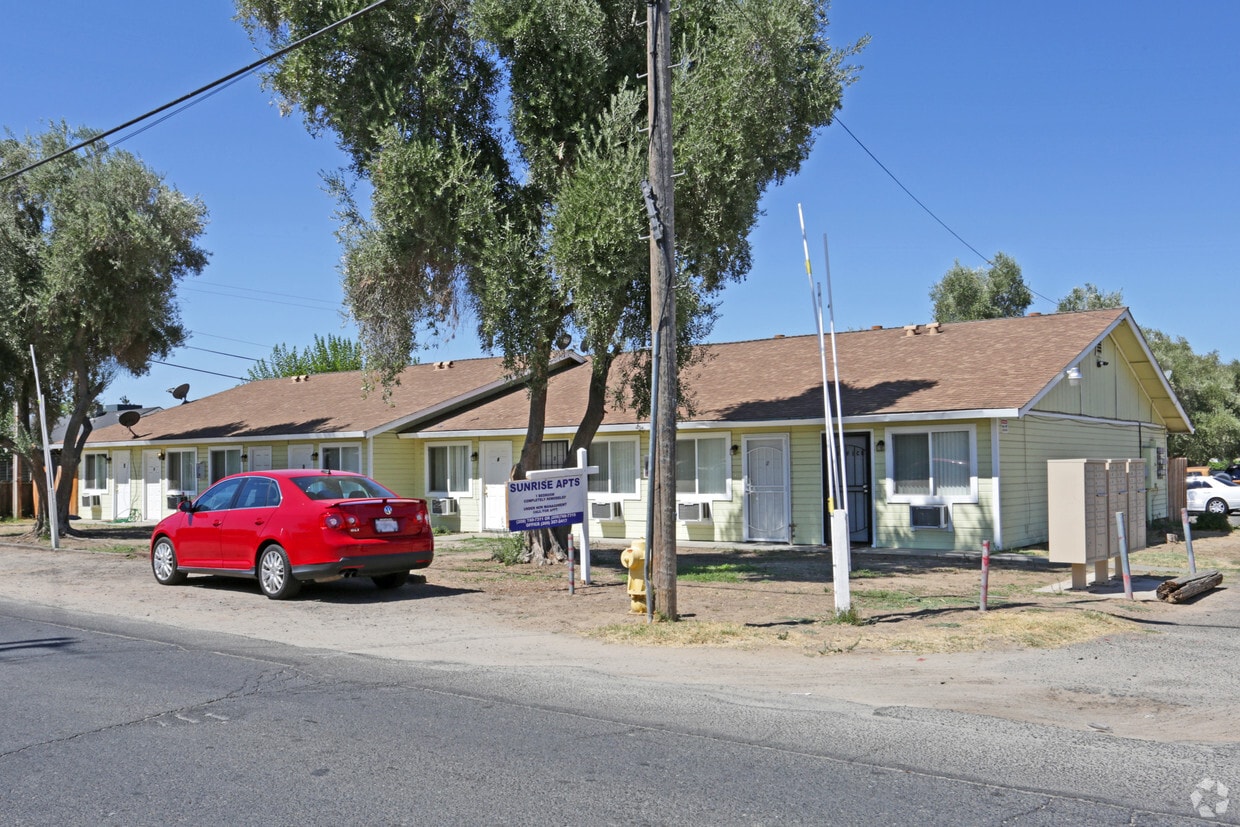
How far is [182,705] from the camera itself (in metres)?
7.38

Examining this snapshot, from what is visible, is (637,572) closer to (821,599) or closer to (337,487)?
(821,599)

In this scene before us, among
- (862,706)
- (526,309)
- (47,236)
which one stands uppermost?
(47,236)

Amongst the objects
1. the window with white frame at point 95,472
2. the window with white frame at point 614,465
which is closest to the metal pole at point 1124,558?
the window with white frame at point 614,465

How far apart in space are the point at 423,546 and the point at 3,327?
1452 cm

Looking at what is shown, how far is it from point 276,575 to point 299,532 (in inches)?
33.0

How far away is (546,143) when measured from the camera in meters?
15.5

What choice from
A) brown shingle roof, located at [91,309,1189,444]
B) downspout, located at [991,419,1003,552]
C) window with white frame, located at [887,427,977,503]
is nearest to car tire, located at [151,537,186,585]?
brown shingle roof, located at [91,309,1189,444]

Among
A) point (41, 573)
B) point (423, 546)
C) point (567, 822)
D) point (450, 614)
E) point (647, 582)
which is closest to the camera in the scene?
point (567, 822)

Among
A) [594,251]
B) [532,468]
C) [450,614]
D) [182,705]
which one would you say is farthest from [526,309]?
[182,705]

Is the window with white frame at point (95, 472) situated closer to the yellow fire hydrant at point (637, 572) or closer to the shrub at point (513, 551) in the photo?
the shrub at point (513, 551)

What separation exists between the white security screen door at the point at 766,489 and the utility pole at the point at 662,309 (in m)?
9.94

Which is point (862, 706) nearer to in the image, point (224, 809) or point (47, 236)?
point (224, 809)

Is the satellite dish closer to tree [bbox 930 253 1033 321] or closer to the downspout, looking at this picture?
the downspout

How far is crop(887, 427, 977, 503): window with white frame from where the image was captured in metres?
18.7
